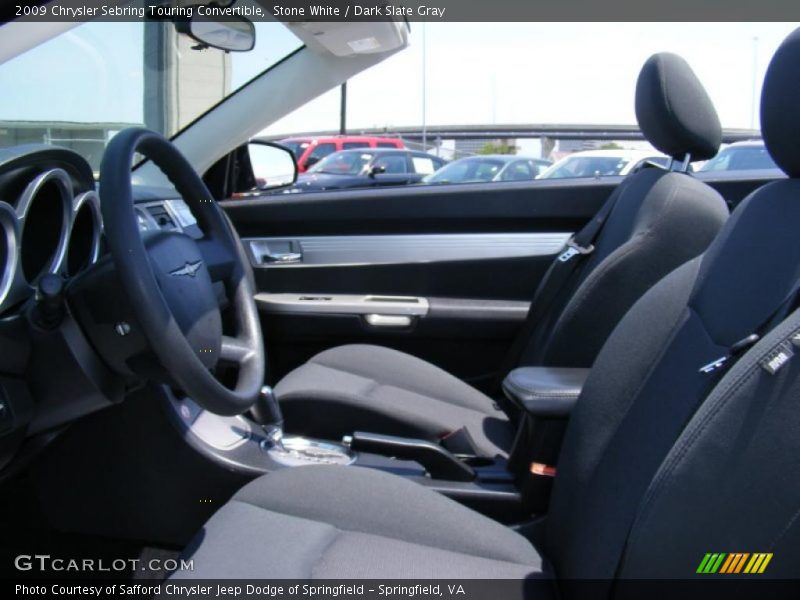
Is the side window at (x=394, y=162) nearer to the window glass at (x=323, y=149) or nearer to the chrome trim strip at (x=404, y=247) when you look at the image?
the window glass at (x=323, y=149)

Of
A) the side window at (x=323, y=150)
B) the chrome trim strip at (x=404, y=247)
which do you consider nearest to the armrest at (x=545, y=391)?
the chrome trim strip at (x=404, y=247)

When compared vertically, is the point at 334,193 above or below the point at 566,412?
above

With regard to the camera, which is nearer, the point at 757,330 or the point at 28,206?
the point at 757,330

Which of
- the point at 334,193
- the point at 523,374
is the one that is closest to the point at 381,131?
the point at 334,193

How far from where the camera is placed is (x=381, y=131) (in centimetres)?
2036

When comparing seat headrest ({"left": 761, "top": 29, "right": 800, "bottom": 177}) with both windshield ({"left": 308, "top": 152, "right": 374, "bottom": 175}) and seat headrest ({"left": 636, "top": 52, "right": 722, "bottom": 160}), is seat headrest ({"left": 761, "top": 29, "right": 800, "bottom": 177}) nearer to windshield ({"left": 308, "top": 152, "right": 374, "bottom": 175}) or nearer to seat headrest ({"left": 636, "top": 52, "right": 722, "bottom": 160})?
seat headrest ({"left": 636, "top": 52, "right": 722, "bottom": 160})

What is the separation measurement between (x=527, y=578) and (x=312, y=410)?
913 millimetres

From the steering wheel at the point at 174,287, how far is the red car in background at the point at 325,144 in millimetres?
9528

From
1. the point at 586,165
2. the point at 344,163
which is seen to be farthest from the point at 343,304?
the point at 344,163

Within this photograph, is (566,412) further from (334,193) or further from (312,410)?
(334,193)

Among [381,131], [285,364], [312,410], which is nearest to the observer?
[312,410]

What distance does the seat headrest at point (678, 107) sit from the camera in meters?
1.86

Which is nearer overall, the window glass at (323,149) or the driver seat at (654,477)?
the driver seat at (654,477)

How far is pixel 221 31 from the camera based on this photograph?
2.12 meters
